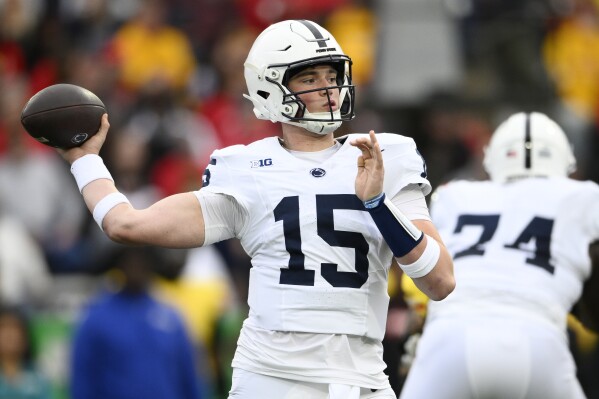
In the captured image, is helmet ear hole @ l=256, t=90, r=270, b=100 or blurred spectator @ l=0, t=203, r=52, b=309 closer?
helmet ear hole @ l=256, t=90, r=270, b=100

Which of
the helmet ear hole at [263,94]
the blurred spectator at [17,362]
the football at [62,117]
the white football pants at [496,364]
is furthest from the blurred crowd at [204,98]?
the football at [62,117]

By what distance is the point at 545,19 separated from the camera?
40.6 ft

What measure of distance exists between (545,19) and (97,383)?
6.18 meters

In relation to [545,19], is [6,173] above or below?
below

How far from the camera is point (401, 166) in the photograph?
4742mm

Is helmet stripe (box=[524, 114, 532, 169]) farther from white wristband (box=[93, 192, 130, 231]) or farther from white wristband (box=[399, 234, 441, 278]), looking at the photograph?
white wristband (box=[93, 192, 130, 231])

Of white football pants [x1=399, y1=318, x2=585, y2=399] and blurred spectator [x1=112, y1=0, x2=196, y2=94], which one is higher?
blurred spectator [x1=112, y1=0, x2=196, y2=94]

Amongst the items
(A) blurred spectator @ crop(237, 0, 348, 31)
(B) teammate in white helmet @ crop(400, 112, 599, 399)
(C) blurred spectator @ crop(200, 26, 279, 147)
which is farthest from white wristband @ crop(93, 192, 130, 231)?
(A) blurred spectator @ crop(237, 0, 348, 31)

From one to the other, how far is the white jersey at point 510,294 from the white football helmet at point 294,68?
1225mm

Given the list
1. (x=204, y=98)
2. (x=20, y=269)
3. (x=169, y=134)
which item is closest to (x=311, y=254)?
(x=20, y=269)

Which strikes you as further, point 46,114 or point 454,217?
point 454,217

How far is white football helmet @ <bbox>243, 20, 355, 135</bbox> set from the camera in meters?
4.82

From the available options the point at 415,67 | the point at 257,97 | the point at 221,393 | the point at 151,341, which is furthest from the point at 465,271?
the point at 415,67

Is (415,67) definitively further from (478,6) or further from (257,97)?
(257,97)
